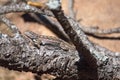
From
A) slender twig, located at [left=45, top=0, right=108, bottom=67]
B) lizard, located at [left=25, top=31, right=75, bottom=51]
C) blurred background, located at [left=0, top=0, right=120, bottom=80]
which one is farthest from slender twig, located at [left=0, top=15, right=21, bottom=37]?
slender twig, located at [left=45, top=0, right=108, bottom=67]

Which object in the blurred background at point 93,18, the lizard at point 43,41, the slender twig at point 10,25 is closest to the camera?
the lizard at point 43,41

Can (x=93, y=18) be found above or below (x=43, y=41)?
above

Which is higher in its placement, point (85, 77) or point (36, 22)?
point (36, 22)

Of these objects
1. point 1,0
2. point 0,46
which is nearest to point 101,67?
point 0,46

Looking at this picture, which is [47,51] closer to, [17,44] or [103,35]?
[17,44]

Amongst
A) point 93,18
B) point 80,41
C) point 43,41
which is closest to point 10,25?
point 43,41

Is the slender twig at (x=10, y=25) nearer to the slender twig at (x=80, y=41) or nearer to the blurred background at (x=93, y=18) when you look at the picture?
the blurred background at (x=93, y=18)

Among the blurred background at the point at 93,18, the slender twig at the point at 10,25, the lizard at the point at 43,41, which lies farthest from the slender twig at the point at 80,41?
the blurred background at the point at 93,18

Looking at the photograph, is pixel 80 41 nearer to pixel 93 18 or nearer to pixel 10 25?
pixel 10 25

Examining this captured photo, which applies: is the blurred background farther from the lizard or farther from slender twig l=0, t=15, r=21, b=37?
the lizard

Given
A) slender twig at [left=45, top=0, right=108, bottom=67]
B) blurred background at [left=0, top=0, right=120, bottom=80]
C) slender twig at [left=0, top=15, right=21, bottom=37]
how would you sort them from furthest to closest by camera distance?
blurred background at [left=0, top=0, right=120, bottom=80], slender twig at [left=0, top=15, right=21, bottom=37], slender twig at [left=45, top=0, right=108, bottom=67]

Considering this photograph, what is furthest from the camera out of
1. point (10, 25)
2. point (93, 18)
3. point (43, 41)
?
point (93, 18)
